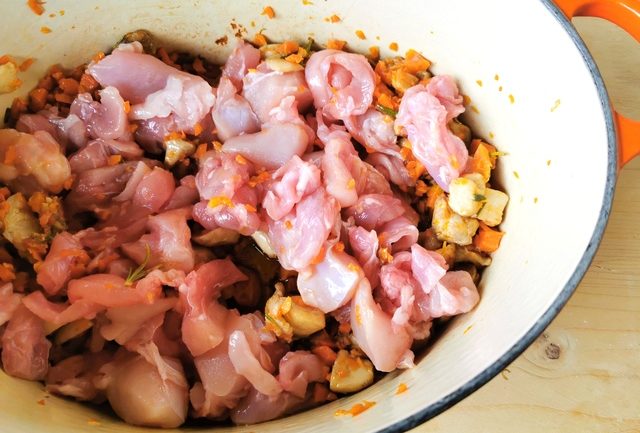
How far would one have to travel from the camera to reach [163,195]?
4.98 feet

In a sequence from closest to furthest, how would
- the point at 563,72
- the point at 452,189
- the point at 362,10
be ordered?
the point at 563,72 → the point at 452,189 → the point at 362,10

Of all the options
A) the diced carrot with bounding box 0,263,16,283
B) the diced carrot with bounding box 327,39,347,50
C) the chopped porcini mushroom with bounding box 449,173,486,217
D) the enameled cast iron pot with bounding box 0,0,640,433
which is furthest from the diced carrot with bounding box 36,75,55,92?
the chopped porcini mushroom with bounding box 449,173,486,217

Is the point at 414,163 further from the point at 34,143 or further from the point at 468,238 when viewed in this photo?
the point at 34,143

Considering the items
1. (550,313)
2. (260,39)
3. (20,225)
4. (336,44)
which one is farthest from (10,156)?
(550,313)

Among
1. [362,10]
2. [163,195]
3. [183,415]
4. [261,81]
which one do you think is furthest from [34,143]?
[362,10]

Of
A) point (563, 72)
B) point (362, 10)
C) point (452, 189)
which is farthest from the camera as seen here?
point (362, 10)

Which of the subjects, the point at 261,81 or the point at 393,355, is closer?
the point at 393,355

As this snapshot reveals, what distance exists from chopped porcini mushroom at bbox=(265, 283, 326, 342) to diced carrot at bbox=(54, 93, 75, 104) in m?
0.71

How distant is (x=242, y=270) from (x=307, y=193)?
0.24 meters

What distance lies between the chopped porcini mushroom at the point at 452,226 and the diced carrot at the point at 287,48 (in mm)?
538

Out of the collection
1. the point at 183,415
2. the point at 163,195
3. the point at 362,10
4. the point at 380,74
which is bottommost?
the point at 183,415

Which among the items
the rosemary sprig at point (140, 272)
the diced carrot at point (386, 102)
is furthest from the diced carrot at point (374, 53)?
the rosemary sprig at point (140, 272)

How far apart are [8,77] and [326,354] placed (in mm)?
949

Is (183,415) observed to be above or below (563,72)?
below
